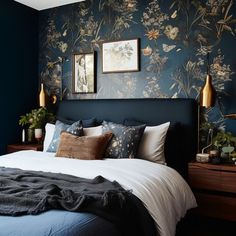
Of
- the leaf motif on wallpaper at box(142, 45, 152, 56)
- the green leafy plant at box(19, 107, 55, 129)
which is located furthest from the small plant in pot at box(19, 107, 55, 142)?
the leaf motif on wallpaper at box(142, 45, 152, 56)

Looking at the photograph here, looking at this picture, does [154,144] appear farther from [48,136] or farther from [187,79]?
[48,136]

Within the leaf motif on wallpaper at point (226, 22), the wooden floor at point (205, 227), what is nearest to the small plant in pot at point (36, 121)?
the wooden floor at point (205, 227)

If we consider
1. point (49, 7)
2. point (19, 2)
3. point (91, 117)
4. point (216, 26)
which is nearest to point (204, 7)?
point (216, 26)

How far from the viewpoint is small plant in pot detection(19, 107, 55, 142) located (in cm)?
392

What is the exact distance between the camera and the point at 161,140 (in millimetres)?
2977

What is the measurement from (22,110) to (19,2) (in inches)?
60.8

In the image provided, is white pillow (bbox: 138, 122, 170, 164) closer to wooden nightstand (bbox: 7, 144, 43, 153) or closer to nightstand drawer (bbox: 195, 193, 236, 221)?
nightstand drawer (bbox: 195, 193, 236, 221)

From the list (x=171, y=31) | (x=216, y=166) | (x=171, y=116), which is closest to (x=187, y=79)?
(x=171, y=116)

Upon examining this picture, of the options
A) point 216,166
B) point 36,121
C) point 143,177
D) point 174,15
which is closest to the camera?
point 143,177

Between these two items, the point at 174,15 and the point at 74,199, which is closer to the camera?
the point at 74,199

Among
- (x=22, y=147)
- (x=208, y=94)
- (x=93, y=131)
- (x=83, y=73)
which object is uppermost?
(x=83, y=73)

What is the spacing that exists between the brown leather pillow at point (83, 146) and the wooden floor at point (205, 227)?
3.49 ft

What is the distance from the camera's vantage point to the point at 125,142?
2.93 meters

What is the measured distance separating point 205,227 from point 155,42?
2171mm
